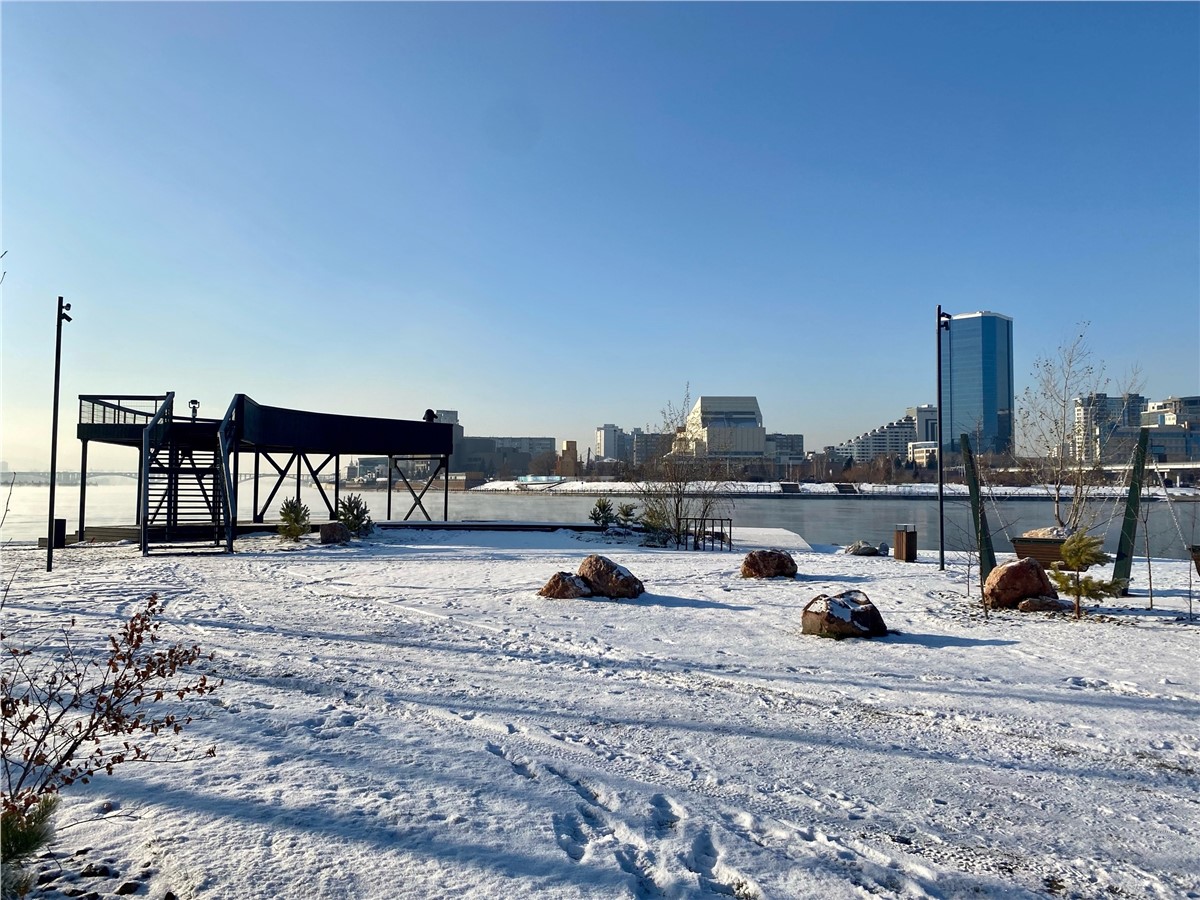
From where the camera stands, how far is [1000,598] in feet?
33.5

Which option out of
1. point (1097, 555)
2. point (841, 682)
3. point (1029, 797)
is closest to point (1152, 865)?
point (1029, 797)

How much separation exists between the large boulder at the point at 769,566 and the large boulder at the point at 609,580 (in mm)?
2979

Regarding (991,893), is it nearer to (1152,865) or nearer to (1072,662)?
(1152,865)

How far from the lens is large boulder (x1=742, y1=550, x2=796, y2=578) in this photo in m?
13.4

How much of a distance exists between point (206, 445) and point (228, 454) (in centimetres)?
460

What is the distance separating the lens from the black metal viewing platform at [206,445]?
18422 millimetres

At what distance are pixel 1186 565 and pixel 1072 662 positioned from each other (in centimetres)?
1188

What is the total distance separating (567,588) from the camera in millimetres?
11094

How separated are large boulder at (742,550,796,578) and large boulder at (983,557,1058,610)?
359 centimetres

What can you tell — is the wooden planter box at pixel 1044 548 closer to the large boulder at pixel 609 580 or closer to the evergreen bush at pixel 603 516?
the large boulder at pixel 609 580

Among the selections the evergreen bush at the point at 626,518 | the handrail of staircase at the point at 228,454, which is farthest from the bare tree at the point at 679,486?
the handrail of staircase at the point at 228,454

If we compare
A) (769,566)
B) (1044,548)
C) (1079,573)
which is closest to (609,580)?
(769,566)

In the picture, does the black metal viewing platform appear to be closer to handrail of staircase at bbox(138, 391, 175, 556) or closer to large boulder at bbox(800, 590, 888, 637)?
handrail of staircase at bbox(138, 391, 175, 556)

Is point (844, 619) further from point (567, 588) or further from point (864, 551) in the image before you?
point (864, 551)
